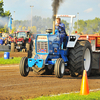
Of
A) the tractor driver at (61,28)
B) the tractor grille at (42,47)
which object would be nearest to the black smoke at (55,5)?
the tractor driver at (61,28)

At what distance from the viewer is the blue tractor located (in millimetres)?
9914

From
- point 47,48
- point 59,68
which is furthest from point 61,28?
point 59,68

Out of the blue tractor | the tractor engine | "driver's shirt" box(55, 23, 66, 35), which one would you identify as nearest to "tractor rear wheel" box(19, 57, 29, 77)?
the blue tractor

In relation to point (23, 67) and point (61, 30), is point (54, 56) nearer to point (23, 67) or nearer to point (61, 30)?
point (61, 30)

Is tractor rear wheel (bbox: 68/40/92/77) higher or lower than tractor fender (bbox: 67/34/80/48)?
lower

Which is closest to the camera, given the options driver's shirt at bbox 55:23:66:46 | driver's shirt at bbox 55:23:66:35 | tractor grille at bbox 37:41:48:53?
tractor grille at bbox 37:41:48:53

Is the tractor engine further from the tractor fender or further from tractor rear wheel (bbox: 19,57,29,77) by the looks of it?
the tractor fender

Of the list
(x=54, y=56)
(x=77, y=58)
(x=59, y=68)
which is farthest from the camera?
(x=54, y=56)

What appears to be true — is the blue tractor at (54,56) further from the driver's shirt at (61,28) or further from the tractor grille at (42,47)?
the driver's shirt at (61,28)

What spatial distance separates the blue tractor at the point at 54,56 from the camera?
390 inches

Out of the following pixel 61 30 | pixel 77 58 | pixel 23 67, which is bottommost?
pixel 23 67

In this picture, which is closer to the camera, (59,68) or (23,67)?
(59,68)

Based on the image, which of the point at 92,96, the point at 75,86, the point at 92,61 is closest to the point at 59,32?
the point at 92,61

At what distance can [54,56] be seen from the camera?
10359mm
